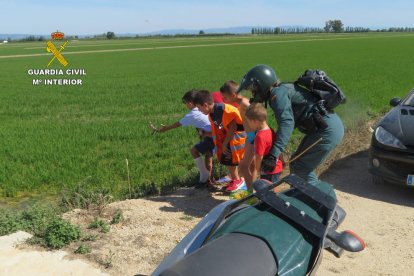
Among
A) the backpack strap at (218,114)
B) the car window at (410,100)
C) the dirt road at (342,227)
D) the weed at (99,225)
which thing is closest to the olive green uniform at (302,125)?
the dirt road at (342,227)

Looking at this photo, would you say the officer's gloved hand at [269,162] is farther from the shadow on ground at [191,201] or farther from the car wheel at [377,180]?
the car wheel at [377,180]

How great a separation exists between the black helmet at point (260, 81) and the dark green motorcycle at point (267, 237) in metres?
2.05

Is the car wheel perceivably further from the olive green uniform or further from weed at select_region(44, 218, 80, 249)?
weed at select_region(44, 218, 80, 249)

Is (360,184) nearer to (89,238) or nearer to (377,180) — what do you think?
(377,180)

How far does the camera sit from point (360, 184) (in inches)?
253

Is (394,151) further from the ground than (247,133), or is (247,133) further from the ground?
(247,133)

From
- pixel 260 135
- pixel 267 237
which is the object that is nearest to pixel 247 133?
pixel 260 135

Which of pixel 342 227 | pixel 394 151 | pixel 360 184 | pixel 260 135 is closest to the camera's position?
pixel 260 135

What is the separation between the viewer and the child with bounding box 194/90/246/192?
535 centimetres

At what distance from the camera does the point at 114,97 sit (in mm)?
18547

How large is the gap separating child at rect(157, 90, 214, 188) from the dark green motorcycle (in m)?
3.52

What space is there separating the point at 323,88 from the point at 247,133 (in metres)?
1.12

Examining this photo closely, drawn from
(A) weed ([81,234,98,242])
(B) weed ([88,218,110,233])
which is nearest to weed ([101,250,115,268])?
(A) weed ([81,234,98,242])

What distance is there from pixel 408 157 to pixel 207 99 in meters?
2.61
